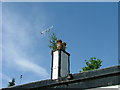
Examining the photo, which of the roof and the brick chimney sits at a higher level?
the brick chimney

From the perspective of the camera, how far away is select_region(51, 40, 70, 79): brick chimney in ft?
37.6

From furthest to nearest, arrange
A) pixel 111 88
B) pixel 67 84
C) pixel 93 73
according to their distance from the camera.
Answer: pixel 67 84, pixel 93 73, pixel 111 88

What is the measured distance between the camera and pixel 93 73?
363 inches

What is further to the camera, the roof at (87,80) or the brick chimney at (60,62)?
the brick chimney at (60,62)

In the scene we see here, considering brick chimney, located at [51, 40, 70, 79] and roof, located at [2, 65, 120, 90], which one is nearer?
roof, located at [2, 65, 120, 90]

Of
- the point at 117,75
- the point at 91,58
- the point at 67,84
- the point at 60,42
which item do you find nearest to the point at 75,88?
the point at 67,84

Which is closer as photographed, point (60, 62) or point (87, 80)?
point (87, 80)

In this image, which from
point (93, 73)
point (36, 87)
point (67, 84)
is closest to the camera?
point (93, 73)

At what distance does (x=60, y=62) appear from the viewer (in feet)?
38.7

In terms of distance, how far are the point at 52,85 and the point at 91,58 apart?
14.5 meters

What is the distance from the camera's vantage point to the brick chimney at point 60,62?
11.5m

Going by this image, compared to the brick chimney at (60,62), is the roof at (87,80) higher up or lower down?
lower down

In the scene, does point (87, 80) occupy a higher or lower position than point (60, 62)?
Answer: lower

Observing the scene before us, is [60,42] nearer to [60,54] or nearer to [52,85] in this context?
A: [60,54]
